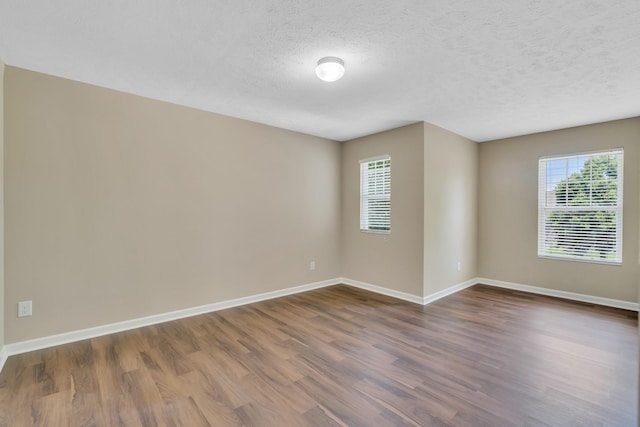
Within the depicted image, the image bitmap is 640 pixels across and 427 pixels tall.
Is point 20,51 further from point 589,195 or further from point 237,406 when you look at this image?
point 589,195

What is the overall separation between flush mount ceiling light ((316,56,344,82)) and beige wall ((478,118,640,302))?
3797 mm

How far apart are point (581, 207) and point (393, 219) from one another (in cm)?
260

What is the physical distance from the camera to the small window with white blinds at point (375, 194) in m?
4.59

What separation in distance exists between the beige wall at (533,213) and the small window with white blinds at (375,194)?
1878mm

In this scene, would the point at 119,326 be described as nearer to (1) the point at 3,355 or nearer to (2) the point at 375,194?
(1) the point at 3,355

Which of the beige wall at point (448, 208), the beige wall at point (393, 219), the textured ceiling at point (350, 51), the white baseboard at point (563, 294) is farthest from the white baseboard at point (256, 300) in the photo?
the textured ceiling at point (350, 51)

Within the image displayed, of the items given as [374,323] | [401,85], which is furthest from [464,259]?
[401,85]

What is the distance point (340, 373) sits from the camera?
2.34 m

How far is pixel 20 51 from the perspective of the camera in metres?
2.31

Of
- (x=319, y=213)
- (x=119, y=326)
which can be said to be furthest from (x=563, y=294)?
(x=119, y=326)

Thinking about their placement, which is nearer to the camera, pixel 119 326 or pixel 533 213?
pixel 119 326

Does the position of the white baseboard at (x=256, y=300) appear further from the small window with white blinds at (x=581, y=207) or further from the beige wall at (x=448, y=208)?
the small window with white blinds at (x=581, y=207)

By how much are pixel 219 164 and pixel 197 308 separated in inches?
70.2

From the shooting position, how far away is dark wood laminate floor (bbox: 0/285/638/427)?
185 centimetres
